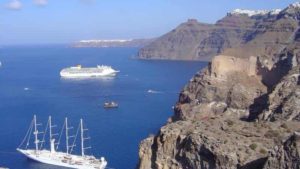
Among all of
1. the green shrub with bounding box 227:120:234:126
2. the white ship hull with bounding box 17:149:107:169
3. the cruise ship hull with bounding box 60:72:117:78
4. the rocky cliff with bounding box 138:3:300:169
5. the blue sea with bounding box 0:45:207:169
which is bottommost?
the white ship hull with bounding box 17:149:107:169

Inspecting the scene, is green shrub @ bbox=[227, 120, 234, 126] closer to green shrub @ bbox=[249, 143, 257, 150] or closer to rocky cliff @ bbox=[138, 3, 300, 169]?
rocky cliff @ bbox=[138, 3, 300, 169]

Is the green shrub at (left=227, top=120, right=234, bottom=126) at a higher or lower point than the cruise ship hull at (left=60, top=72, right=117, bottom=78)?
higher

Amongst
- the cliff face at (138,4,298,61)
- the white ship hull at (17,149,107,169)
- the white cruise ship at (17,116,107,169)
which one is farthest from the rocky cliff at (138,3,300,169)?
the cliff face at (138,4,298,61)

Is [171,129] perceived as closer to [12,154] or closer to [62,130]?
[12,154]

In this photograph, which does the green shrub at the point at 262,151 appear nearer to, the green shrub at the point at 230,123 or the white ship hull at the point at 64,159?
the green shrub at the point at 230,123

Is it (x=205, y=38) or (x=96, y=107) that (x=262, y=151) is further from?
(x=205, y=38)

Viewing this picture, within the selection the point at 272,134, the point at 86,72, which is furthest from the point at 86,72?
the point at 272,134

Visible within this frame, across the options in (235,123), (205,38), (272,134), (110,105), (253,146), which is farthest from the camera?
(205,38)
